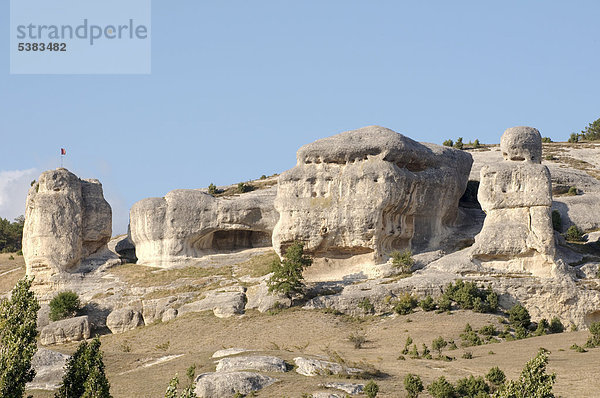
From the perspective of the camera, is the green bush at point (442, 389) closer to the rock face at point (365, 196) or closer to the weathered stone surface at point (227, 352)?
the weathered stone surface at point (227, 352)

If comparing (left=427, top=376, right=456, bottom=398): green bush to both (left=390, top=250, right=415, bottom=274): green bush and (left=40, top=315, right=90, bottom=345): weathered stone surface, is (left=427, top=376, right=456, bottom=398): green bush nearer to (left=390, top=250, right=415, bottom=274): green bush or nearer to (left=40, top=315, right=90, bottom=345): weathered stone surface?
(left=390, top=250, right=415, bottom=274): green bush

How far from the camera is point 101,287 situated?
6731cm

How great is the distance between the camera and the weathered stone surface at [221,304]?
193 feet

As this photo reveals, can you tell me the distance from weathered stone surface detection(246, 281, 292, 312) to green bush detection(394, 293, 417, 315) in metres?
5.92

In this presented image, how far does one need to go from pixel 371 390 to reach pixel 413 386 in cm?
158

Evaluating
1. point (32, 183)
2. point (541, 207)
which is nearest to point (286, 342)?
point (541, 207)

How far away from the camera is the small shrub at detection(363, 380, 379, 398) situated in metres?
39.1

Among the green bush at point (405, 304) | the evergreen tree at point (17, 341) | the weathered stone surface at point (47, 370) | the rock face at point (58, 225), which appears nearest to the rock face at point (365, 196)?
the green bush at point (405, 304)

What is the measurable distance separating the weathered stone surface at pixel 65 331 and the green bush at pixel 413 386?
2661 cm

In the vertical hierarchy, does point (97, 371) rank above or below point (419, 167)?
below

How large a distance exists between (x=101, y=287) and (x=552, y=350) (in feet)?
99.0

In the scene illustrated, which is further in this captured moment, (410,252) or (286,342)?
(410,252)

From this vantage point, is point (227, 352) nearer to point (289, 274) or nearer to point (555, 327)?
point (289, 274)

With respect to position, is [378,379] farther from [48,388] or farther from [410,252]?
[410,252]
